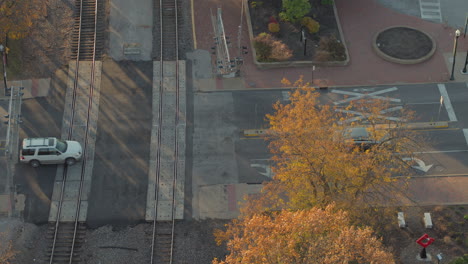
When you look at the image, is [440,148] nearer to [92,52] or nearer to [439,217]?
[439,217]

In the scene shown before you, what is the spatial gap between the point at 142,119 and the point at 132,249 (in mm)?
12566

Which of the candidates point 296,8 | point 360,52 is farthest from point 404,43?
point 296,8

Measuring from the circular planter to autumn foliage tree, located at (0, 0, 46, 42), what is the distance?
96.5ft

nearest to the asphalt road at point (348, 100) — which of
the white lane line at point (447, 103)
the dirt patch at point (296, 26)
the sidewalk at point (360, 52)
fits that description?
the white lane line at point (447, 103)

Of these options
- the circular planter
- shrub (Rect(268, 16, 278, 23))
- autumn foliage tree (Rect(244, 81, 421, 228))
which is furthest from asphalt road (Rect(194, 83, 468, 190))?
shrub (Rect(268, 16, 278, 23))

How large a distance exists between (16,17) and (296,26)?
24.0 metres

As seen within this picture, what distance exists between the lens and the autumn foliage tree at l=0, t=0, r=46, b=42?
195 ft

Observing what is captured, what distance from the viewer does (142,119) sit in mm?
57812

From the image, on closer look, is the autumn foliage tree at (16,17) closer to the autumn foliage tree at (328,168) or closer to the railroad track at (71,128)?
the railroad track at (71,128)

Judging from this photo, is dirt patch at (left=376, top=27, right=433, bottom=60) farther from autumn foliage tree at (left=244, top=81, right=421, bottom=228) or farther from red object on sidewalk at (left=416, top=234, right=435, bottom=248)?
red object on sidewalk at (left=416, top=234, right=435, bottom=248)

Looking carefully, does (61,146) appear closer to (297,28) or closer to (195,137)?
(195,137)

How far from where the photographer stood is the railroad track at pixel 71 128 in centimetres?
4866

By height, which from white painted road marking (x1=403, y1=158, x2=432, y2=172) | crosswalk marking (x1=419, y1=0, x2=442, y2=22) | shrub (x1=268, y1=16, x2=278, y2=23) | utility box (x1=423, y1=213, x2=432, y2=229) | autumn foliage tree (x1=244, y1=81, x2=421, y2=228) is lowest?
utility box (x1=423, y1=213, x2=432, y2=229)

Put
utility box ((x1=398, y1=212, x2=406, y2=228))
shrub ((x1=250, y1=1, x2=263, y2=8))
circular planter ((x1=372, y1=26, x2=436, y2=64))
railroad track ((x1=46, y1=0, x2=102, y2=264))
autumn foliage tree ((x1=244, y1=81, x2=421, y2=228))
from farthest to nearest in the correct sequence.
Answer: shrub ((x1=250, y1=1, x2=263, y2=8)) < circular planter ((x1=372, y1=26, x2=436, y2=64)) < utility box ((x1=398, y1=212, x2=406, y2=228)) < railroad track ((x1=46, y1=0, x2=102, y2=264)) < autumn foliage tree ((x1=244, y1=81, x2=421, y2=228))
